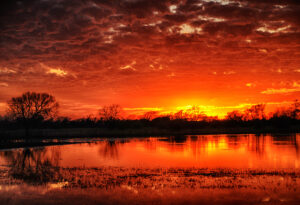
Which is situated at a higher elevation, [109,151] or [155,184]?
[155,184]

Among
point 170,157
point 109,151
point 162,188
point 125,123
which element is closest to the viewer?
point 162,188

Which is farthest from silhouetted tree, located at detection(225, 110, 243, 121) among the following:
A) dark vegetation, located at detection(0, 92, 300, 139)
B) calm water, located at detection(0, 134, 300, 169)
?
calm water, located at detection(0, 134, 300, 169)

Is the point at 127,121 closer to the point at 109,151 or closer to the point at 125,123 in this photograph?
the point at 125,123

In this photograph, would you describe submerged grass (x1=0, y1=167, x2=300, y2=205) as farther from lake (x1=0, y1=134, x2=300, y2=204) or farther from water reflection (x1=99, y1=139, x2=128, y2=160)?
water reflection (x1=99, y1=139, x2=128, y2=160)

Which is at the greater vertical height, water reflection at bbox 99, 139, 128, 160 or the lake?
the lake

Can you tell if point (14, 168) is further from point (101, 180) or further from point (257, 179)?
point (257, 179)

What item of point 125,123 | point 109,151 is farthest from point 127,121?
point 109,151

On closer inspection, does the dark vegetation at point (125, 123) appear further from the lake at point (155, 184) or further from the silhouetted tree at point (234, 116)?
the lake at point (155, 184)

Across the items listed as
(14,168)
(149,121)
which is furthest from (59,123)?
(14,168)

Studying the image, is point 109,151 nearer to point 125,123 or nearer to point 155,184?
point 155,184

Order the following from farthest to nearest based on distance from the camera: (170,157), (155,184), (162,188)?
1. (170,157)
2. (155,184)
3. (162,188)

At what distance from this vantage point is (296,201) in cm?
1410

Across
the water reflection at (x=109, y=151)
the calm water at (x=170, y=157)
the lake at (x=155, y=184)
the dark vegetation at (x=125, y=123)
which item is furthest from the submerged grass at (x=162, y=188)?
the dark vegetation at (x=125, y=123)

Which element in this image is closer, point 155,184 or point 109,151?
point 155,184
